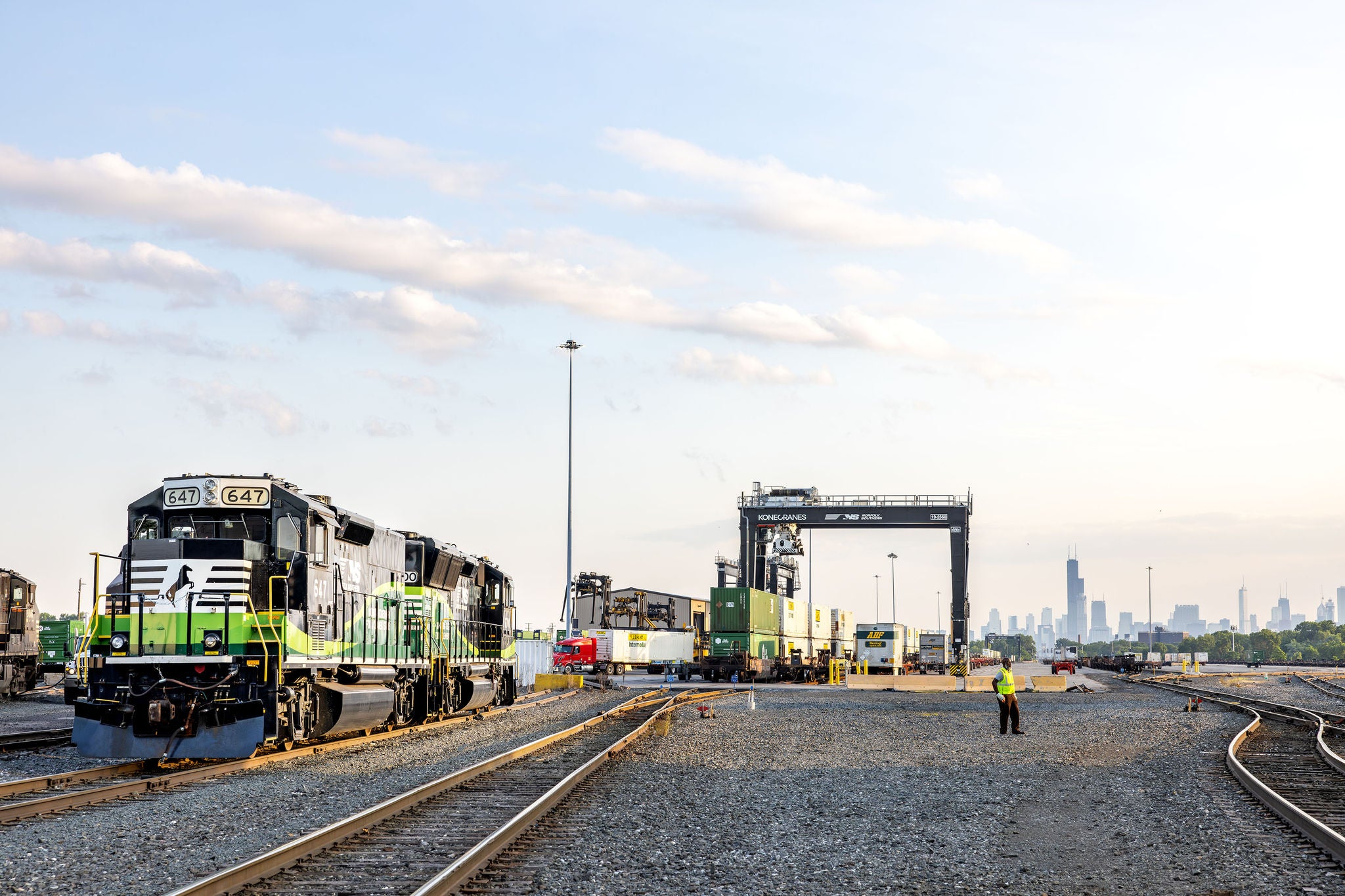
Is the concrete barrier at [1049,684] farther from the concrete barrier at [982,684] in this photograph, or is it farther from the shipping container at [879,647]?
the shipping container at [879,647]

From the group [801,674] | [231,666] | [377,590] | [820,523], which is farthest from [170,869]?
[820,523]

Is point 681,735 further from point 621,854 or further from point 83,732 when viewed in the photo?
point 621,854

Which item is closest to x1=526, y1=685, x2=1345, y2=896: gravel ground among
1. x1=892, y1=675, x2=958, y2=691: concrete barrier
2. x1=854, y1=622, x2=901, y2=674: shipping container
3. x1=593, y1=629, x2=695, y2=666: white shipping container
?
x1=892, y1=675, x2=958, y2=691: concrete barrier

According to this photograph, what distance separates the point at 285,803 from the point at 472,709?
49.6 ft

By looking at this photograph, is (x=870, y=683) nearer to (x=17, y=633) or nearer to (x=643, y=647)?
(x=643, y=647)

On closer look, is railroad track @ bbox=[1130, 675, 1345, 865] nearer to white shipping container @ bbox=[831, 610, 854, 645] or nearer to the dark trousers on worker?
the dark trousers on worker

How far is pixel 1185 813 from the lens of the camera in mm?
12547

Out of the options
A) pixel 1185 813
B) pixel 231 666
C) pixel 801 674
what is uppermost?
pixel 231 666

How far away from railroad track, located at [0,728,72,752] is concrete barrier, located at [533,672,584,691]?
2173 centimetres

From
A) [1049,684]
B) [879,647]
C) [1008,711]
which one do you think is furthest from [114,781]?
[879,647]

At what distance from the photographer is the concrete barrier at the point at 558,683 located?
43.1 m

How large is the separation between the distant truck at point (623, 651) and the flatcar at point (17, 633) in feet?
82.1

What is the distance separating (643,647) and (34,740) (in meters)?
47.5

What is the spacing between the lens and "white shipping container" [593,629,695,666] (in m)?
62.4
